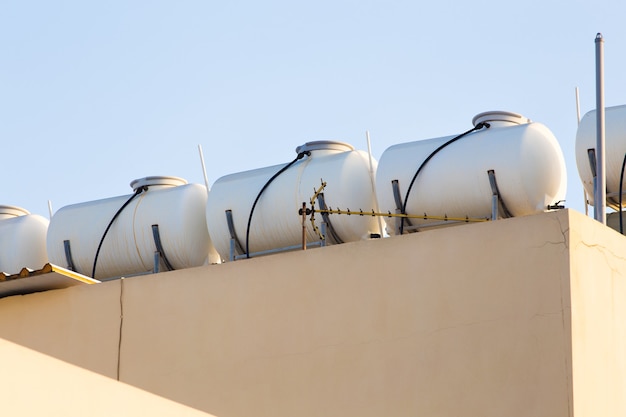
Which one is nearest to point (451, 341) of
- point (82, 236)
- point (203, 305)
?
point (203, 305)

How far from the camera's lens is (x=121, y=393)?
292 inches

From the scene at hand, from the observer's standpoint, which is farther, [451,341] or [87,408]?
[451,341]

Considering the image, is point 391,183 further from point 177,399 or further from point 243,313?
point 177,399

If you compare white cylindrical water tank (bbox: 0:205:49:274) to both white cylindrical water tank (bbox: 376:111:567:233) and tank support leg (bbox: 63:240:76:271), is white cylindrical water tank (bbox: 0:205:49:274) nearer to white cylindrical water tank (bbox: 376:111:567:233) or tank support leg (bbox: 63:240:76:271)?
tank support leg (bbox: 63:240:76:271)

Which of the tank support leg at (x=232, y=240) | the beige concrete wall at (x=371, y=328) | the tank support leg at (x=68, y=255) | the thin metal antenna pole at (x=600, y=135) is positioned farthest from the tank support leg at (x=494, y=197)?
the tank support leg at (x=68, y=255)

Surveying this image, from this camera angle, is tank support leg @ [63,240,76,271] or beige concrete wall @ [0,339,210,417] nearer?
beige concrete wall @ [0,339,210,417]

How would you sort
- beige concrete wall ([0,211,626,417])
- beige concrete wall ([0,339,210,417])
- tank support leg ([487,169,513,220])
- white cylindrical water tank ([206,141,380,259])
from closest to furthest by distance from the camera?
beige concrete wall ([0,339,210,417]) < beige concrete wall ([0,211,626,417]) < tank support leg ([487,169,513,220]) < white cylindrical water tank ([206,141,380,259])

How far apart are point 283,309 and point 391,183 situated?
2.59 m

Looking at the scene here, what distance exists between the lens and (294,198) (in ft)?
51.2

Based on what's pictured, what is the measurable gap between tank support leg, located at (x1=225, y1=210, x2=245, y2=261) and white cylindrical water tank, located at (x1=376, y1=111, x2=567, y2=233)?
2252 millimetres

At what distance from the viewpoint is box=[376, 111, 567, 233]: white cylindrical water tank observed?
1429cm

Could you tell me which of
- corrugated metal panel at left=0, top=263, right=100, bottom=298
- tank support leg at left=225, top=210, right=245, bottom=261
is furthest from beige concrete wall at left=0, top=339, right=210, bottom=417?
tank support leg at left=225, top=210, right=245, bottom=261

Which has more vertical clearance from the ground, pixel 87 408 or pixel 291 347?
pixel 87 408

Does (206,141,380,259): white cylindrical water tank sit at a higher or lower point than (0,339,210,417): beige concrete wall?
lower
